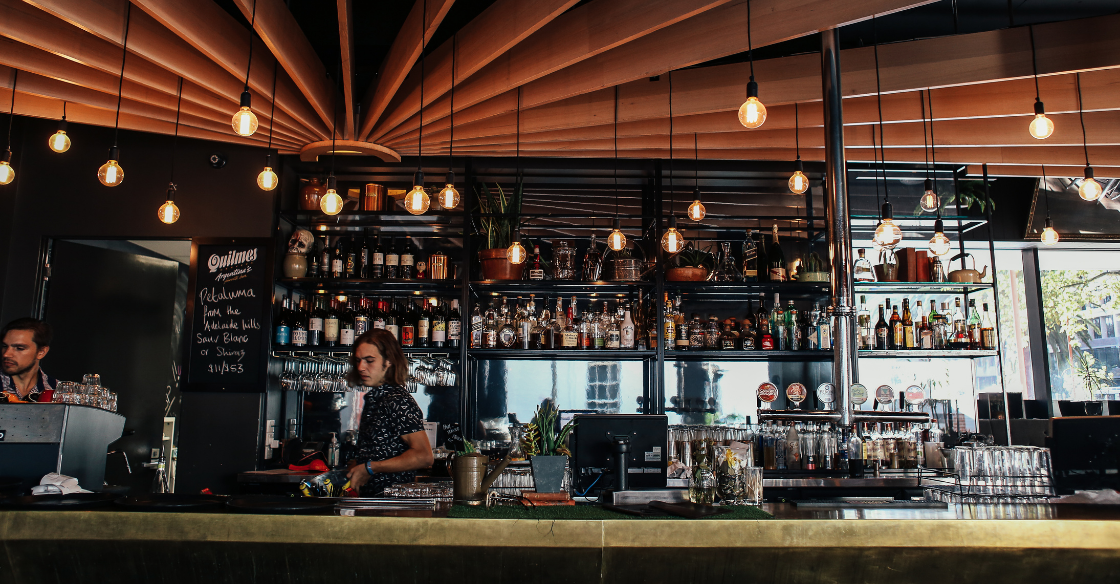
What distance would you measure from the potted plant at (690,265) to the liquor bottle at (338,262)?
7.24ft

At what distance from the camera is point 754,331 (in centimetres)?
515

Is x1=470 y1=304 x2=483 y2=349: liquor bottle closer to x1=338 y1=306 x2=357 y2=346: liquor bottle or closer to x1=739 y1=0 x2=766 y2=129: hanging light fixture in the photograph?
x1=338 y1=306 x2=357 y2=346: liquor bottle

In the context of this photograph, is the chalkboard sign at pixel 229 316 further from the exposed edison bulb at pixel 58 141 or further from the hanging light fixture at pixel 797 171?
the hanging light fixture at pixel 797 171

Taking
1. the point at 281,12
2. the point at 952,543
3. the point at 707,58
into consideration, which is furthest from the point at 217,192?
the point at 952,543

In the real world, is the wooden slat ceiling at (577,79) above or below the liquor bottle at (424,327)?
above

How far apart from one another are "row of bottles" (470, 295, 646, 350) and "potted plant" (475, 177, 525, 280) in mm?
266

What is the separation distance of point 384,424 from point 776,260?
10.7 feet

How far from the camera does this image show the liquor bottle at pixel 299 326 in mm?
4855

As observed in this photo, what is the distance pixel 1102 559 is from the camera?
1825 mm

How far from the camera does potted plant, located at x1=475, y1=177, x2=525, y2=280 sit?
15.8ft

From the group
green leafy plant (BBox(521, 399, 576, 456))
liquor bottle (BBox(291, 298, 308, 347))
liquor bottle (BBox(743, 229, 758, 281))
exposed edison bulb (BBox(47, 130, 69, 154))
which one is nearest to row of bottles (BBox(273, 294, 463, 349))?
liquor bottle (BBox(291, 298, 308, 347))

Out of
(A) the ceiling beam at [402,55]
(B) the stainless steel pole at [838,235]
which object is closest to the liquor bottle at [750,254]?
(B) the stainless steel pole at [838,235]

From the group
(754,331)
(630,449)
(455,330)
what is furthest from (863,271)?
(630,449)

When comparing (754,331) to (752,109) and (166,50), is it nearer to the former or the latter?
(752,109)
